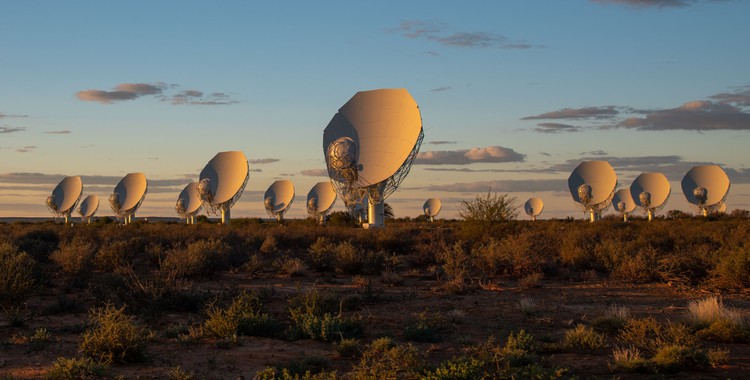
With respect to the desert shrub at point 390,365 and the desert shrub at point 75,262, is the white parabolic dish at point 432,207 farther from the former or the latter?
the desert shrub at point 390,365

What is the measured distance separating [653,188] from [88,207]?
59.0 meters

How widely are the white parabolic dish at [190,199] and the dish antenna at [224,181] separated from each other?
6795 millimetres

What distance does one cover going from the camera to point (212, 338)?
32.6ft

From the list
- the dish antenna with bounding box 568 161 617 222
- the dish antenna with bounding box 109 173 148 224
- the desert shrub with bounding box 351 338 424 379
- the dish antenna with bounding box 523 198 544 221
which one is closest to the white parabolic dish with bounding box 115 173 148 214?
the dish antenna with bounding box 109 173 148 224

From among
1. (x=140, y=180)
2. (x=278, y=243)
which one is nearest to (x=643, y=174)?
(x=140, y=180)

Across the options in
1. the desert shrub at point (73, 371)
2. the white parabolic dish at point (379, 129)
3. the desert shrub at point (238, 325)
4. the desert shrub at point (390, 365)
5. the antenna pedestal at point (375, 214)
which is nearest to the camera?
the desert shrub at point (390, 365)

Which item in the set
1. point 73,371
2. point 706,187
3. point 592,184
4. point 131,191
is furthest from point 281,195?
point 73,371

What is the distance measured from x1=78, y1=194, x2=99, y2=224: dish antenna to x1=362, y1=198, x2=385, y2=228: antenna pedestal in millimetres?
48162

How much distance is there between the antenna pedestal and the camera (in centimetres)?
4344

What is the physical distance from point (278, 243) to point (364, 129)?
15.6 metres

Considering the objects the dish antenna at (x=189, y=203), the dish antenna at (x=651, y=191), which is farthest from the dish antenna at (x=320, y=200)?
the dish antenna at (x=651, y=191)

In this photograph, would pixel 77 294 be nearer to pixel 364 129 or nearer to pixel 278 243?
pixel 278 243

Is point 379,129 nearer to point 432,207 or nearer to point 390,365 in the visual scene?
point 390,365

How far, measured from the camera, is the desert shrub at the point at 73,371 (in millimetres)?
7598
